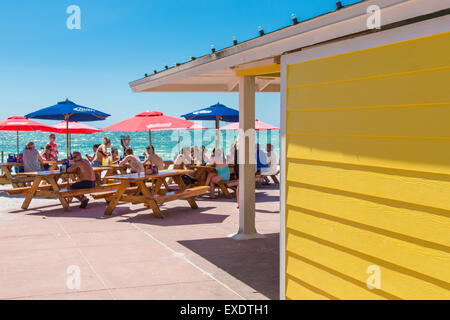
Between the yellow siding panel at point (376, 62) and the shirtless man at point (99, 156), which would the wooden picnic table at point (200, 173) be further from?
the yellow siding panel at point (376, 62)

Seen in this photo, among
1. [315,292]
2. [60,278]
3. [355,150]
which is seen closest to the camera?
[355,150]

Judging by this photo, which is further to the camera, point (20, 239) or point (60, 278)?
point (20, 239)

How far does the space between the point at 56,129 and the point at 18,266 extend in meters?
12.0

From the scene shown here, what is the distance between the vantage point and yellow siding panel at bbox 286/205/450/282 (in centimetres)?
267

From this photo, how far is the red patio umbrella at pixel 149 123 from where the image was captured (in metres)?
11.4

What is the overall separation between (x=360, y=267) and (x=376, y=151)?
0.82 m

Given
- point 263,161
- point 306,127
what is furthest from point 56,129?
point 306,127

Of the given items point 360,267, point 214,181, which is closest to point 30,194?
point 214,181

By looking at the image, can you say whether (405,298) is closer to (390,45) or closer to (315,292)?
(315,292)

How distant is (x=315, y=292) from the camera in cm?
361

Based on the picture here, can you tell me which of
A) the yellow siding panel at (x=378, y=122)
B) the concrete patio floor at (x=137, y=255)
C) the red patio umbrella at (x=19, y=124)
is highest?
the red patio umbrella at (x=19, y=124)

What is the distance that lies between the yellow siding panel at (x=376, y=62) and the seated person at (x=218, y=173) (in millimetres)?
7442

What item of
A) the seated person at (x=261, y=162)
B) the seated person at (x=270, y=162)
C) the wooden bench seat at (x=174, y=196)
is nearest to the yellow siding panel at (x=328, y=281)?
the wooden bench seat at (x=174, y=196)

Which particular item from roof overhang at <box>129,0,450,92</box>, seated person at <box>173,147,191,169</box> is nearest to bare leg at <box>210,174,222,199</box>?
seated person at <box>173,147,191,169</box>
